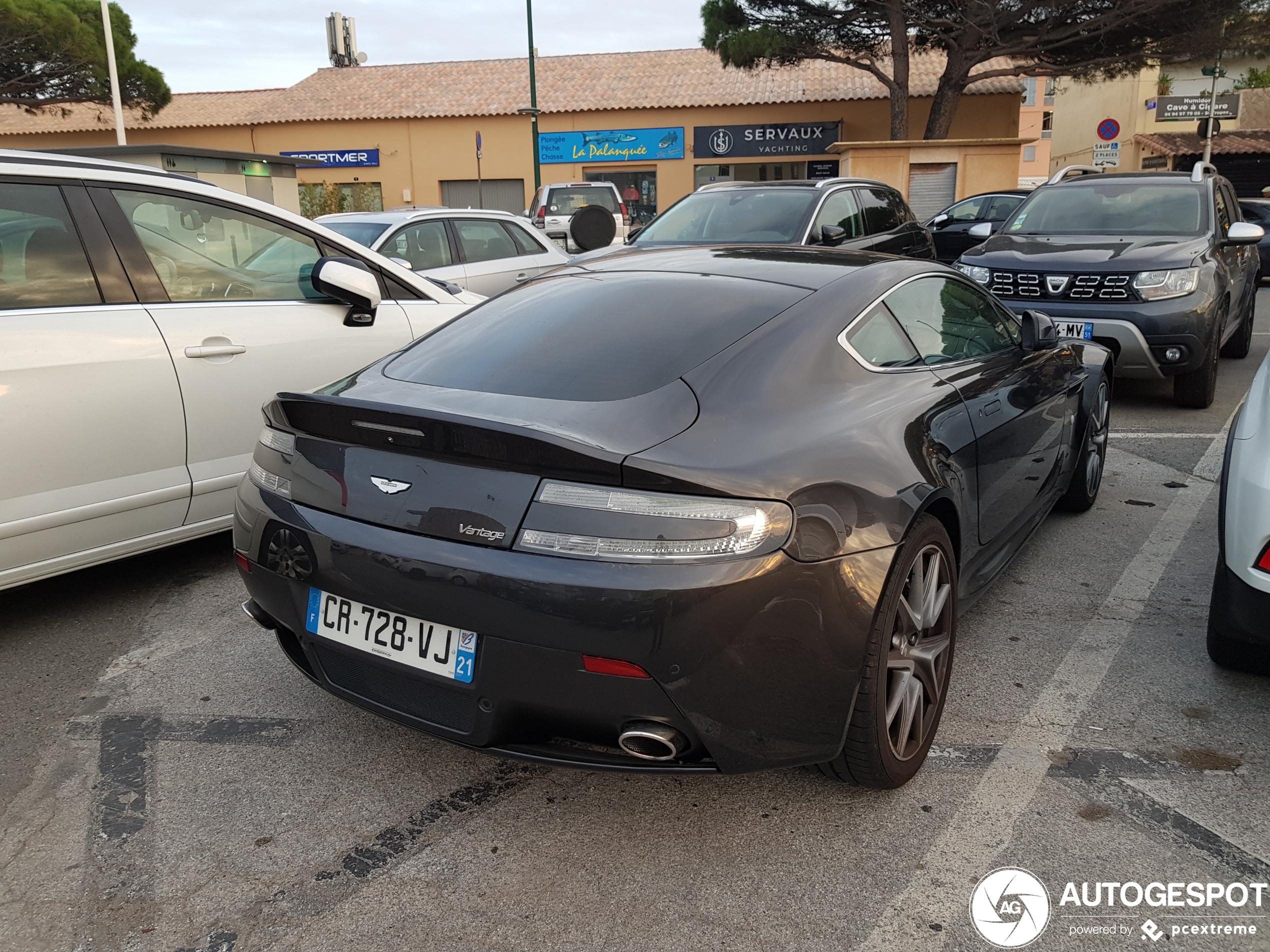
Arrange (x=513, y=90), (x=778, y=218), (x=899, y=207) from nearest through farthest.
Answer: (x=778, y=218), (x=899, y=207), (x=513, y=90)

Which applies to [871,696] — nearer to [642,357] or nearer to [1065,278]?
[642,357]

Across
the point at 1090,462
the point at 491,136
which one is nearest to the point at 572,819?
the point at 1090,462

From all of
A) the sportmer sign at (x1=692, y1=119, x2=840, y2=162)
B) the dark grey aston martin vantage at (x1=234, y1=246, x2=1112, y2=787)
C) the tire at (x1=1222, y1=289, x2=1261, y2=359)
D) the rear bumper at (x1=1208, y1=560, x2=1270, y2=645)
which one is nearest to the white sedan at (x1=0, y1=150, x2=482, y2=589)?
the dark grey aston martin vantage at (x1=234, y1=246, x2=1112, y2=787)

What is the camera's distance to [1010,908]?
226 centimetres

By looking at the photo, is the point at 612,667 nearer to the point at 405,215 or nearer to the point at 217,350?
the point at 217,350

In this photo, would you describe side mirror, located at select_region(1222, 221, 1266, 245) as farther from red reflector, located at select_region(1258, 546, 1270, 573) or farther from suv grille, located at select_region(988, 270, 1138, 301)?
red reflector, located at select_region(1258, 546, 1270, 573)

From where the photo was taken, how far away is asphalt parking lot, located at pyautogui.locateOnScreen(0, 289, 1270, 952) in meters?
2.23

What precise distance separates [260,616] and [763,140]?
31.9 meters

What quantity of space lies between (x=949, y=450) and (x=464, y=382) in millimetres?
1373

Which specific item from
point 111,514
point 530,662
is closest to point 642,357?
point 530,662

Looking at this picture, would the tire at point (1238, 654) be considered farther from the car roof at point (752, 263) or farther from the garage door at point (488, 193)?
the garage door at point (488, 193)

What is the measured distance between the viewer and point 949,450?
294 cm

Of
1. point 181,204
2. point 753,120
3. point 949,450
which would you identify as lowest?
point 949,450

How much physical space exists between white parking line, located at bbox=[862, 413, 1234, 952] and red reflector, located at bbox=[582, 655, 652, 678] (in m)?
0.74
